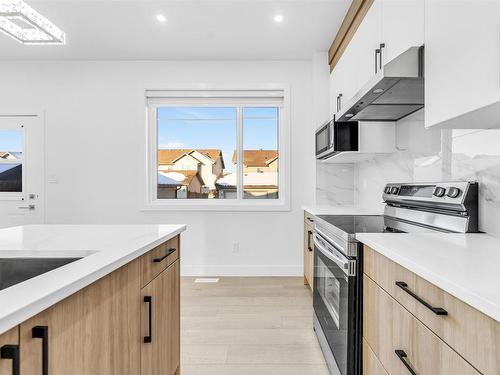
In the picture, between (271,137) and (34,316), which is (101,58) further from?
(34,316)

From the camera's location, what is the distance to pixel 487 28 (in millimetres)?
969

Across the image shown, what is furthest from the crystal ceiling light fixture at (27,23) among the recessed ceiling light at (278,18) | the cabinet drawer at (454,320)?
the cabinet drawer at (454,320)

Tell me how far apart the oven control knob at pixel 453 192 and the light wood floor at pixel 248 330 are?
1210 millimetres

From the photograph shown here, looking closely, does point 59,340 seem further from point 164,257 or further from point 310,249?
point 310,249

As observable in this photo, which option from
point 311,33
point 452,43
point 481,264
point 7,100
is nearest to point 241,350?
point 481,264

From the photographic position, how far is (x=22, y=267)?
114 cm

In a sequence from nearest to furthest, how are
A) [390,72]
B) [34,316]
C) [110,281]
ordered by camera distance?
[34,316] < [110,281] < [390,72]

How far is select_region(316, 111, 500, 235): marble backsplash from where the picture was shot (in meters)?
1.47

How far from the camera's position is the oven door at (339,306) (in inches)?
58.7

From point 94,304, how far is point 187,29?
2.85 m

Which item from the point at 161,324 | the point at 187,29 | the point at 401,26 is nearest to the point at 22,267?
the point at 161,324

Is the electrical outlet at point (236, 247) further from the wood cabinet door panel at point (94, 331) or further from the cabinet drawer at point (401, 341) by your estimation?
the wood cabinet door panel at point (94, 331)

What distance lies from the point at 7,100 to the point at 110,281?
401 cm

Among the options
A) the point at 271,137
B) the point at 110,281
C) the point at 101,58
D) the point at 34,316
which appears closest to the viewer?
the point at 34,316
